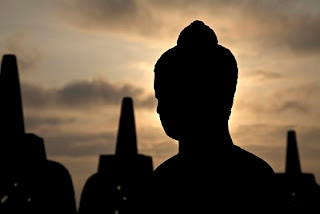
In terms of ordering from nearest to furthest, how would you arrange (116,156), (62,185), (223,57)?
1. (223,57)
2. (62,185)
3. (116,156)

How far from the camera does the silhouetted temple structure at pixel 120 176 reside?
14.0 m

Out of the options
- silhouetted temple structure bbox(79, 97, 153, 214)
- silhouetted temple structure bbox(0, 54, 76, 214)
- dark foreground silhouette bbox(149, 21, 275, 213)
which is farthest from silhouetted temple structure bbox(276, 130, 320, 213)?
dark foreground silhouette bbox(149, 21, 275, 213)

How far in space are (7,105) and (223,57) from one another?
936cm

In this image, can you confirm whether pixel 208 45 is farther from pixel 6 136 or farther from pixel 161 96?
pixel 6 136

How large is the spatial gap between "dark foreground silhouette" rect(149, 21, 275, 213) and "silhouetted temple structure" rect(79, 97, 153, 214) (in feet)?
33.9

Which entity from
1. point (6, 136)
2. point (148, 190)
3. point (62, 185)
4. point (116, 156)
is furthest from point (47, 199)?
point (148, 190)

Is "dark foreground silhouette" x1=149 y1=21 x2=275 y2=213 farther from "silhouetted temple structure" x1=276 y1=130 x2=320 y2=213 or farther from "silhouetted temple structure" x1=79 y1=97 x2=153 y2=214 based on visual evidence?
"silhouetted temple structure" x1=276 y1=130 x2=320 y2=213

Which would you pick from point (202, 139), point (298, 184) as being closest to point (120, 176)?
point (298, 184)

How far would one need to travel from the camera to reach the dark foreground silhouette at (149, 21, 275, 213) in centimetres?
354

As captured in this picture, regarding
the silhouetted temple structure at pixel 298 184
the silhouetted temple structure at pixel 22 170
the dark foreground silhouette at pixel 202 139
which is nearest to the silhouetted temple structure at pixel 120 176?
the silhouetted temple structure at pixel 22 170

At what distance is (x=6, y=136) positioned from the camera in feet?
40.3

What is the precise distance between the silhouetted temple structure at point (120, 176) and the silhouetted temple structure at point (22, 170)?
1627 mm

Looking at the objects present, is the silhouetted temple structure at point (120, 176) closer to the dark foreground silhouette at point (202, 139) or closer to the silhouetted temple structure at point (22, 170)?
Result: the silhouetted temple structure at point (22, 170)

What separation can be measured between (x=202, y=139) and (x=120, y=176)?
10768mm
